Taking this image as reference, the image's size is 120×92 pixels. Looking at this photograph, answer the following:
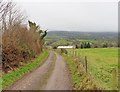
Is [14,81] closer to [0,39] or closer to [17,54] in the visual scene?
[0,39]

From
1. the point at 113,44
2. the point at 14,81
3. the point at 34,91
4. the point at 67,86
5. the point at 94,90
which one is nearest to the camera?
the point at 94,90

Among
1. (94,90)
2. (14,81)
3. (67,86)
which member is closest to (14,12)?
(14,81)

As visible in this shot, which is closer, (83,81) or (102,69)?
(83,81)

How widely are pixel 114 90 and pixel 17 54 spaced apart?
21.2 meters

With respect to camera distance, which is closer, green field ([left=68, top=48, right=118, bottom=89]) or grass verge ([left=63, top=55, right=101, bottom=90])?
grass verge ([left=63, top=55, right=101, bottom=90])

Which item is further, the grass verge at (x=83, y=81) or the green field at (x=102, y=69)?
the green field at (x=102, y=69)

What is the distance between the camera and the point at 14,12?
148ft

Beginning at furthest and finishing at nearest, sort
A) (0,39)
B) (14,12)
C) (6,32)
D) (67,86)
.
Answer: (14,12) < (6,32) < (0,39) < (67,86)

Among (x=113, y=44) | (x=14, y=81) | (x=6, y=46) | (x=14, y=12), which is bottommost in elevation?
(x=113, y=44)

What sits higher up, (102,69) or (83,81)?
(83,81)

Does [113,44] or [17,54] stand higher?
[17,54]

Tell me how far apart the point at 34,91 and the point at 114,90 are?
192 inches

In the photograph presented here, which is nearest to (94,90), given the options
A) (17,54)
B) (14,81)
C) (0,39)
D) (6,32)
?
(14,81)

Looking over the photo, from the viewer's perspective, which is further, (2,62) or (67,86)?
(2,62)
